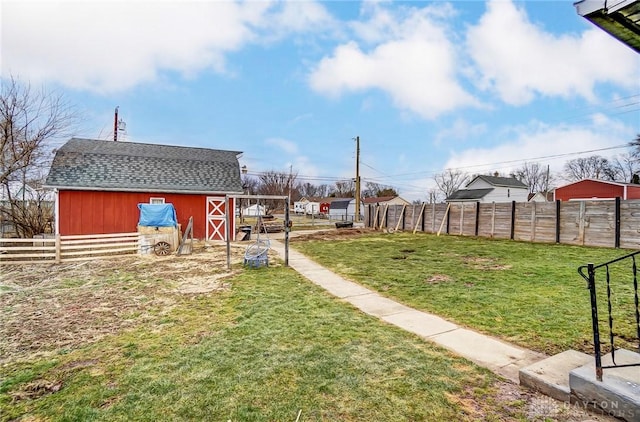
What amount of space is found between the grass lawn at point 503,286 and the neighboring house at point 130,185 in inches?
261

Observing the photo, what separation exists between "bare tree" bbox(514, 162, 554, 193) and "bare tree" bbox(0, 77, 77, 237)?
6278 cm

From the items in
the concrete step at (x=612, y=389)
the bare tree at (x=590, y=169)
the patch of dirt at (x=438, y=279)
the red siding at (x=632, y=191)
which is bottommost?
the patch of dirt at (x=438, y=279)

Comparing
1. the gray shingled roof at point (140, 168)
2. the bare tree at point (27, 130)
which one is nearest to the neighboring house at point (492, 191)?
the gray shingled roof at point (140, 168)

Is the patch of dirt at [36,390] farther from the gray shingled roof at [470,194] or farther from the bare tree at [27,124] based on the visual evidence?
the gray shingled roof at [470,194]

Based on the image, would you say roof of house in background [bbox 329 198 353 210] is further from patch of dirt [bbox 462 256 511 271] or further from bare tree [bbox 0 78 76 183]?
patch of dirt [bbox 462 256 511 271]

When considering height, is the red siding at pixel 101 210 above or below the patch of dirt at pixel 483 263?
above

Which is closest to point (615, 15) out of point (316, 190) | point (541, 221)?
point (541, 221)

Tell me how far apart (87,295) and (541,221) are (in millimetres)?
15372

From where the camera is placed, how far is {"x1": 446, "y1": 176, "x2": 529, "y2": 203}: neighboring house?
30.2 metres

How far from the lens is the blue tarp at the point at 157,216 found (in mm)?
11250

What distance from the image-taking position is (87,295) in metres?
5.94

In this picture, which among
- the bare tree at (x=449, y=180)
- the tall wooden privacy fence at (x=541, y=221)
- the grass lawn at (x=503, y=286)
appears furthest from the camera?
the bare tree at (x=449, y=180)

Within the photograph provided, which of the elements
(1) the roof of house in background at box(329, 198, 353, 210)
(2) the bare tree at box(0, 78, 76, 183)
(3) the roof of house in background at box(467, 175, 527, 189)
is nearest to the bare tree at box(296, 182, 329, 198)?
(1) the roof of house in background at box(329, 198, 353, 210)

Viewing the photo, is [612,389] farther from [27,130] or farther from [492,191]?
[492,191]
